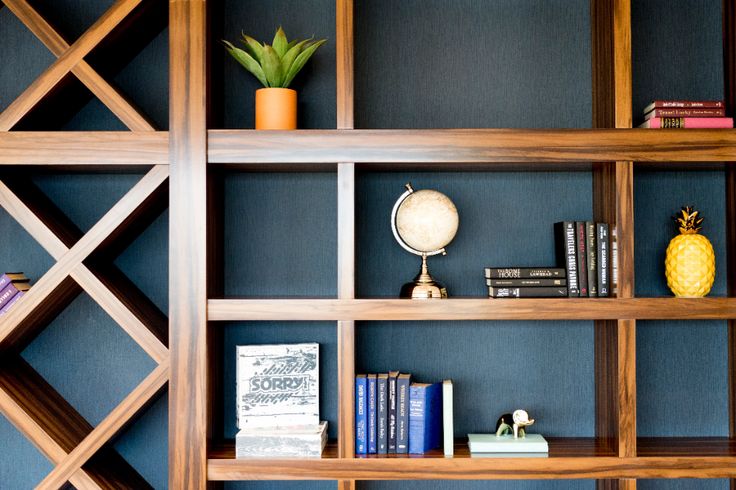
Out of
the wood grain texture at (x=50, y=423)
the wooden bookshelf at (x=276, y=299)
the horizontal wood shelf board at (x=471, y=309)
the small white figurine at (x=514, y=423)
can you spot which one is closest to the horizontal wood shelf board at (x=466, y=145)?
the wooden bookshelf at (x=276, y=299)

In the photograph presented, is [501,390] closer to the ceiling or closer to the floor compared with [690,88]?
closer to the floor

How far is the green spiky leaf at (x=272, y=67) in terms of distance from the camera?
183cm

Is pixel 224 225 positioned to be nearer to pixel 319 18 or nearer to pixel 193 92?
pixel 193 92

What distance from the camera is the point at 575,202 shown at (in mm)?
2080

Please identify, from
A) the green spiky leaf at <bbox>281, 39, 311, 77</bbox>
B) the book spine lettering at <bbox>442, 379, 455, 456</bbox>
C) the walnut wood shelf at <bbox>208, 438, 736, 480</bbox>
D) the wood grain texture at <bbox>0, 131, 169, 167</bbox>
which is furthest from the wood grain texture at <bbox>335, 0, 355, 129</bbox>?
the walnut wood shelf at <bbox>208, 438, 736, 480</bbox>

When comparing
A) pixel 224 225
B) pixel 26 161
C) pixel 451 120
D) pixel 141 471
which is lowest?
pixel 141 471

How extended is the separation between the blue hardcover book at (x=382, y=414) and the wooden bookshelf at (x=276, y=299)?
6 cm

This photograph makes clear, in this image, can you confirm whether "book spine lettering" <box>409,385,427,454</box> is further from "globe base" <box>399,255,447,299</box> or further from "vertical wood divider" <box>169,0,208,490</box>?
"vertical wood divider" <box>169,0,208,490</box>

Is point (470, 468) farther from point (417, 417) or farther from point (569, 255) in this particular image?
point (569, 255)

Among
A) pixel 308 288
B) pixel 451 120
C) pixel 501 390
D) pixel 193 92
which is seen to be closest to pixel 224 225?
pixel 308 288

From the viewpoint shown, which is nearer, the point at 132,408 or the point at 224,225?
the point at 132,408

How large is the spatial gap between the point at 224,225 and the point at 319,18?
0.74 meters

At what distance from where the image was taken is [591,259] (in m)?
1.86

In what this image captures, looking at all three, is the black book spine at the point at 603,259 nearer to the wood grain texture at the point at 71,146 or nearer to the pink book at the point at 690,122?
the pink book at the point at 690,122
